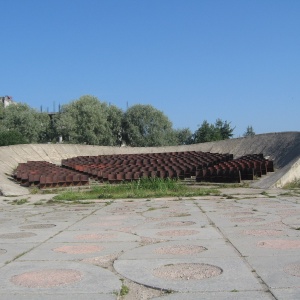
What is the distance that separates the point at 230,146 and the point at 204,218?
29437 mm

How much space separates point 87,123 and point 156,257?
2218 inches

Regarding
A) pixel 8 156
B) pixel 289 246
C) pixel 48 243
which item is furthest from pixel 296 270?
pixel 8 156

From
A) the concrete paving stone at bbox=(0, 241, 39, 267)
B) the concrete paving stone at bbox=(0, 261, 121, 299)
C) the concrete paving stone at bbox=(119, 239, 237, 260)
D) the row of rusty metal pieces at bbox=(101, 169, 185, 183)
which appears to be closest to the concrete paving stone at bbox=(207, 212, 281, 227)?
the concrete paving stone at bbox=(119, 239, 237, 260)

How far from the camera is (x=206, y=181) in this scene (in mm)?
23703

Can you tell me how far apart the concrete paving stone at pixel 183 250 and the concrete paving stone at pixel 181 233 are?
33 cm

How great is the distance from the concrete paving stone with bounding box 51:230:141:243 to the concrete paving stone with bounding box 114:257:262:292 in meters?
1.61

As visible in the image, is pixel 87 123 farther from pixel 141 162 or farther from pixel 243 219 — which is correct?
pixel 243 219

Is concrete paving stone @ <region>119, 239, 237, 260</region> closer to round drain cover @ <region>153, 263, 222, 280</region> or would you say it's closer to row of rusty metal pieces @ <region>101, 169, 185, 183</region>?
round drain cover @ <region>153, 263, 222, 280</region>

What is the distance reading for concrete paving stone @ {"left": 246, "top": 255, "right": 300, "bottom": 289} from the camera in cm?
394

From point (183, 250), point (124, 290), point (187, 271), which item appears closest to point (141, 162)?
point (183, 250)

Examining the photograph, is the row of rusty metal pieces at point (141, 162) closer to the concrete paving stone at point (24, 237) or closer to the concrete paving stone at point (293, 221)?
the concrete paving stone at point (293, 221)

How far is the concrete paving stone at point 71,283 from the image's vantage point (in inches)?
154

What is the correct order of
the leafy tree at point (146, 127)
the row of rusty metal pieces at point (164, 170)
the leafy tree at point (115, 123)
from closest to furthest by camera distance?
1. the row of rusty metal pieces at point (164, 170)
2. the leafy tree at point (115, 123)
3. the leafy tree at point (146, 127)

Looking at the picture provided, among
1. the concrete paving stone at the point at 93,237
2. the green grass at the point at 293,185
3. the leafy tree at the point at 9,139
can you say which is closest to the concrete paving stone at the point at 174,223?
the concrete paving stone at the point at 93,237
